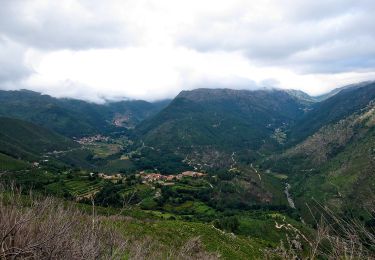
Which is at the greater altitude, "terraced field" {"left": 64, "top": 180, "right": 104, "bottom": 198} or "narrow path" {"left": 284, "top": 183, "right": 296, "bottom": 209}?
"terraced field" {"left": 64, "top": 180, "right": 104, "bottom": 198}

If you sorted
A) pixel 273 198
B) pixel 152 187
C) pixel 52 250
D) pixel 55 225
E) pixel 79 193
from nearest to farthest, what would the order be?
pixel 52 250 < pixel 55 225 < pixel 79 193 < pixel 152 187 < pixel 273 198

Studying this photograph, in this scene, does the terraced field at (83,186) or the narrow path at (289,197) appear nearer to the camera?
the terraced field at (83,186)

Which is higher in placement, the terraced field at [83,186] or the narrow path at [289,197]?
the terraced field at [83,186]

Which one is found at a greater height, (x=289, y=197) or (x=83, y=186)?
(x=83, y=186)

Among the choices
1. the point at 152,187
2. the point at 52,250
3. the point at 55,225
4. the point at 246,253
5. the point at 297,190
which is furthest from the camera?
the point at 297,190

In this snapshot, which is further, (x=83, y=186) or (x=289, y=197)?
(x=289, y=197)

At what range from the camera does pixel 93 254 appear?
8.91 meters

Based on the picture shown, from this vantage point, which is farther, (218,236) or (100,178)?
(100,178)

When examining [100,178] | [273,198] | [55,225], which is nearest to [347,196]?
[273,198]

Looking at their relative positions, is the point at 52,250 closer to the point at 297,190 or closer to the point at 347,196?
the point at 347,196

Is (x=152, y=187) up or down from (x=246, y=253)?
down

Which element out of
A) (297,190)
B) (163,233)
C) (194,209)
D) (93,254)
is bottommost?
(297,190)

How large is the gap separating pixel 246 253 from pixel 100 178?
86.6 meters

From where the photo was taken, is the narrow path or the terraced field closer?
the terraced field
